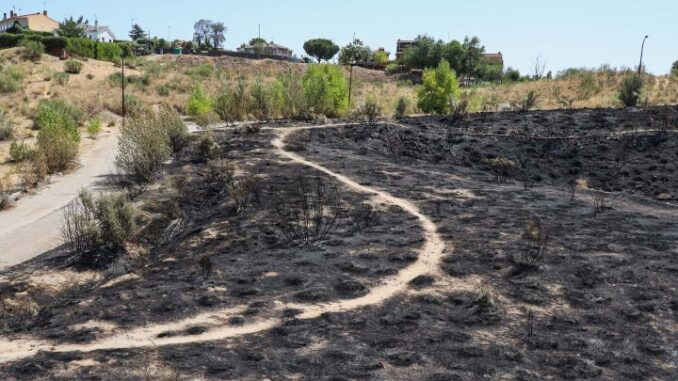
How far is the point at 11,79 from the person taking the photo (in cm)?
3994

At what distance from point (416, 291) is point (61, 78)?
1667 inches

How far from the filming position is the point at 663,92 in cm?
3394

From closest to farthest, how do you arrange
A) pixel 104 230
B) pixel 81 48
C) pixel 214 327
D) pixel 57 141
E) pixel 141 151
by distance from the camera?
pixel 214 327 → pixel 104 230 → pixel 141 151 → pixel 57 141 → pixel 81 48

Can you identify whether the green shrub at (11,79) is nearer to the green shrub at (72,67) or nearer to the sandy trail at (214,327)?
the green shrub at (72,67)

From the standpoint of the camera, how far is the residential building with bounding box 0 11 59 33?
88.2 meters

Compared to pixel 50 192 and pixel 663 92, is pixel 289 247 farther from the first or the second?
pixel 663 92

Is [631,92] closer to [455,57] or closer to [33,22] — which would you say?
[455,57]

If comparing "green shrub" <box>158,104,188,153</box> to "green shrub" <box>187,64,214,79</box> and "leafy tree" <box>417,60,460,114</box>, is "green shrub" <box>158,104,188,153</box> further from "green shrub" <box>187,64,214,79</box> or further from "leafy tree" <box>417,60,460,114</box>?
"green shrub" <box>187,64,214,79</box>

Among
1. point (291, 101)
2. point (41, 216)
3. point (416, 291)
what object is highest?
point (291, 101)

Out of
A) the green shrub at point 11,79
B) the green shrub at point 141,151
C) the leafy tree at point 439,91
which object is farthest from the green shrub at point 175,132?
the green shrub at point 11,79

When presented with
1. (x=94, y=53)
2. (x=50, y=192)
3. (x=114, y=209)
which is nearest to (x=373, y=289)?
(x=114, y=209)

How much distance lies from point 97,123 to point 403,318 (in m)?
23.6

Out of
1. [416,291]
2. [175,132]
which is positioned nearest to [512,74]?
[175,132]

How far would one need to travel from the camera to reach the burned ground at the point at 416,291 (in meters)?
6.50
